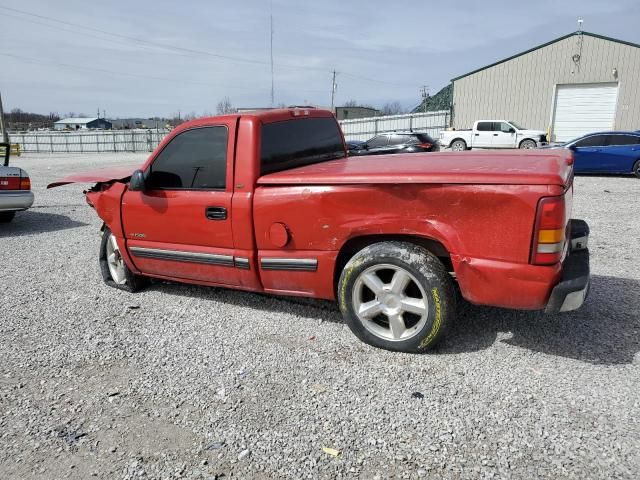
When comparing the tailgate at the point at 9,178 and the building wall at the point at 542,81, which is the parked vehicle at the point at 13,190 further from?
the building wall at the point at 542,81

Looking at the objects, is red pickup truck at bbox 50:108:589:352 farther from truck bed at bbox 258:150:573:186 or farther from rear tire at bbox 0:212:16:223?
rear tire at bbox 0:212:16:223

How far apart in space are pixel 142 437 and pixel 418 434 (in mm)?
1478

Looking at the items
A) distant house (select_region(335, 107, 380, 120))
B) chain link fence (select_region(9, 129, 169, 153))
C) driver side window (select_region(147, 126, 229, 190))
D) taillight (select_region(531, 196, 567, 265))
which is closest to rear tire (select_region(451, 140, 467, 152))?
driver side window (select_region(147, 126, 229, 190))

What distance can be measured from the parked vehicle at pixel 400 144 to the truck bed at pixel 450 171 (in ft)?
40.4

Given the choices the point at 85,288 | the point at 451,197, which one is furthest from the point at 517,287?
the point at 85,288

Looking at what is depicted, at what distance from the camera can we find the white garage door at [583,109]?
2631cm

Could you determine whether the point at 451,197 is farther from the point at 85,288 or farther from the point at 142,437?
the point at 85,288

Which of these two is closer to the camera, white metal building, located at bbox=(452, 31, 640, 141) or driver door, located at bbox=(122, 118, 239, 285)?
driver door, located at bbox=(122, 118, 239, 285)

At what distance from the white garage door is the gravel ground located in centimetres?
2583

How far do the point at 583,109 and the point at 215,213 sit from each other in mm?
28711

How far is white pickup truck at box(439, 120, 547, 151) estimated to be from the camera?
2305cm

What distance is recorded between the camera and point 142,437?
103 inches

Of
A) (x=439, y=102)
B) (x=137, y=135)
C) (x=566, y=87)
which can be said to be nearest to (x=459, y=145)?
(x=566, y=87)

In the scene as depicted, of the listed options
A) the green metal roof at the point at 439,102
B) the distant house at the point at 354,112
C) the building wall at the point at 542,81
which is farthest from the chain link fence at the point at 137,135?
the distant house at the point at 354,112
